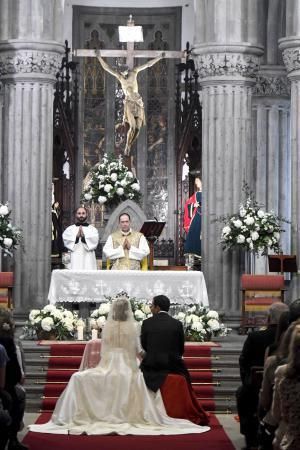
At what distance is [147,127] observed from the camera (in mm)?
30484

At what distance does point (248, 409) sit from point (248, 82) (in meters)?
10.3

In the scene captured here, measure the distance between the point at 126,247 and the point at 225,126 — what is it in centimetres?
313

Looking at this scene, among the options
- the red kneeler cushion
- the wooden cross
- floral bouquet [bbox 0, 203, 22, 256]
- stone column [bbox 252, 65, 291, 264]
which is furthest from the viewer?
stone column [bbox 252, 65, 291, 264]

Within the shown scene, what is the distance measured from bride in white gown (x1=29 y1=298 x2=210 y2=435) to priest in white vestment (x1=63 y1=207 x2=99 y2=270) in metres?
7.04

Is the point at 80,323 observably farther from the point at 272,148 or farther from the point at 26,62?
the point at 272,148

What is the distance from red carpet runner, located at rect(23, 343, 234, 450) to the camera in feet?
51.1

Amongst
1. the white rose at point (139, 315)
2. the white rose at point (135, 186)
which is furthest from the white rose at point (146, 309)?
the white rose at point (135, 186)

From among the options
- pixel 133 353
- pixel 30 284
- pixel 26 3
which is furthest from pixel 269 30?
pixel 133 353

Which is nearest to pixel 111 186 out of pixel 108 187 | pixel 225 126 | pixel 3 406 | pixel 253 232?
pixel 108 187

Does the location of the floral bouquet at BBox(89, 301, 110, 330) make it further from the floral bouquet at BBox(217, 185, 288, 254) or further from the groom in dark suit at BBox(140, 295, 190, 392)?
the groom in dark suit at BBox(140, 295, 190, 392)

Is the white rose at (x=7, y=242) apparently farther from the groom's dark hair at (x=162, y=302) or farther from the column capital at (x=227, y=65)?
the groom's dark hair at (x=162, y=302)

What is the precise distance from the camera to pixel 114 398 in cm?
1673

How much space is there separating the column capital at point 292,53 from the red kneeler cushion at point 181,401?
874cm

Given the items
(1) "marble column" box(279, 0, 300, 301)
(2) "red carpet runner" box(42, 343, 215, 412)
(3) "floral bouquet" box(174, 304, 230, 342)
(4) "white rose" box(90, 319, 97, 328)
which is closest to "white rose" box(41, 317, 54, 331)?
(4) "white rose" box(90, 319, 97, 328)
